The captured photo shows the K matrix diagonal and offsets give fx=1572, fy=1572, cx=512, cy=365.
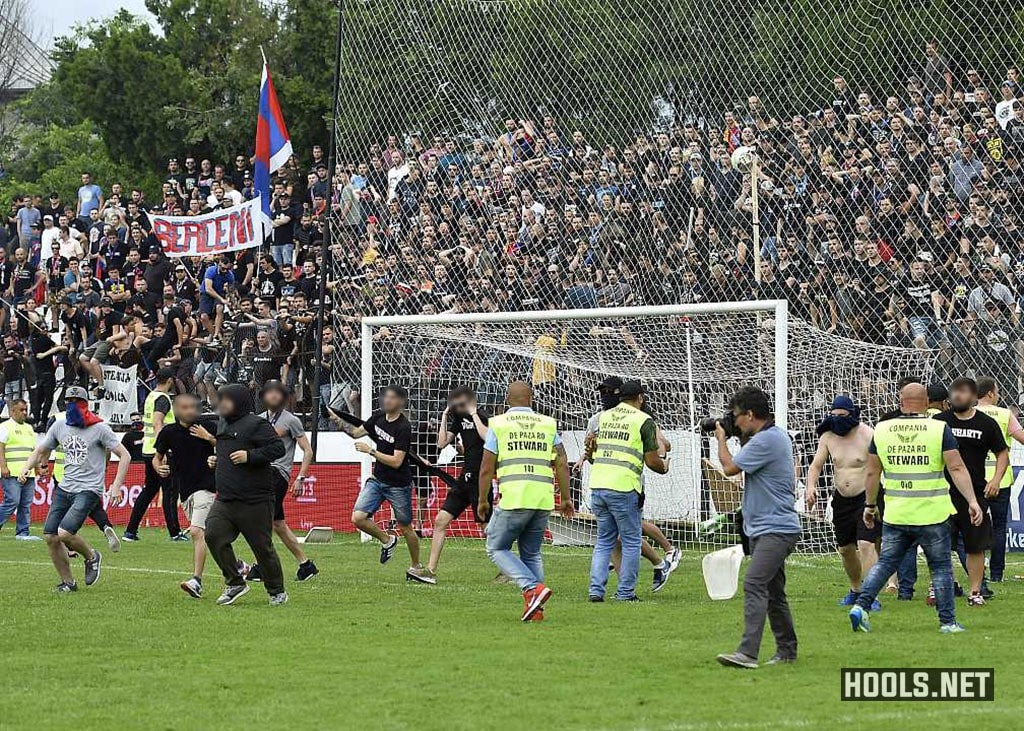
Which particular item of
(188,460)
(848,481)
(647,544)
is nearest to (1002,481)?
(848,481)

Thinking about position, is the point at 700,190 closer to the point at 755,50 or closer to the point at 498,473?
the point at 755,50

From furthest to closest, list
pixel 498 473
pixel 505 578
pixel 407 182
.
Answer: pixel 407 182 < pixel 505 578 < pixel 498 473

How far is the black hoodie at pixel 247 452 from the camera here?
1298cm

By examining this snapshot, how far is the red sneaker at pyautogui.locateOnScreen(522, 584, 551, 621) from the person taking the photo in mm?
11797

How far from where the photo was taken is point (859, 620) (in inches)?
437

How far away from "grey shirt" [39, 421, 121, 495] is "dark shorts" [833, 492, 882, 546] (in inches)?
260

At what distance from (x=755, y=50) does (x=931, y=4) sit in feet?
6.59

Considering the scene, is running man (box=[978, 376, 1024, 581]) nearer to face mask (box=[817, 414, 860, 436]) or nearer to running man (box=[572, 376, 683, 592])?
face mask (box=[817, 414, 860, 436])

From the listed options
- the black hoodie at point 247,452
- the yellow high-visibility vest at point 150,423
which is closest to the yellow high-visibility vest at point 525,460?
the black hoodie at point 247,452

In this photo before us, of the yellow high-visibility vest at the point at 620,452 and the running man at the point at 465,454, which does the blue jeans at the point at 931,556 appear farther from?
the running man at the point at 465,454

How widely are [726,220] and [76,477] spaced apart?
8.46 meters

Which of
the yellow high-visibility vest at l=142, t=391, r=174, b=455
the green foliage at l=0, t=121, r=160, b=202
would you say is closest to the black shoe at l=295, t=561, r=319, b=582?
the yellow high-visibility vest at l=142, t=391, r=174, b=455

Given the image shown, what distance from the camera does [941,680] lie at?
29.0 ft

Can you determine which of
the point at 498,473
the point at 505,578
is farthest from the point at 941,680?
the point at 505,578
